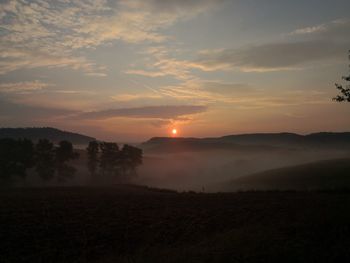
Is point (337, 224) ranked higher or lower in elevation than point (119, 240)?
higher

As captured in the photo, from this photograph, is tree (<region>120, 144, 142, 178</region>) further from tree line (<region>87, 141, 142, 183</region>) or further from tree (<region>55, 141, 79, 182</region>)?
tree (<region>55, 141, 79, 182</region>)

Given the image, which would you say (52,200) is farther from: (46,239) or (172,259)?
(172,259)

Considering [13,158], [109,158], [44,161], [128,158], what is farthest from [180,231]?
[128,158]

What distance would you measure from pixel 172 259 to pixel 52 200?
23.5 meters

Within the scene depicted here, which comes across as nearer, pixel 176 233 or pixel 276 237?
pixel 276 237

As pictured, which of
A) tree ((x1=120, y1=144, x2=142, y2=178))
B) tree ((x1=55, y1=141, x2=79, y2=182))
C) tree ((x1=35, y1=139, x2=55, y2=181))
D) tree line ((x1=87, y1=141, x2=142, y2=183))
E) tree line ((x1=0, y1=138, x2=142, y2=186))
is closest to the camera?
tree line ((x1=0, y1=138, x2=142, y2=186))

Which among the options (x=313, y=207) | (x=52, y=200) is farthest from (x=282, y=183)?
(x=52, y=200)

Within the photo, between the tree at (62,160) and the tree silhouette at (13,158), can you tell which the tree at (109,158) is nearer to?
the tree at (62,160)

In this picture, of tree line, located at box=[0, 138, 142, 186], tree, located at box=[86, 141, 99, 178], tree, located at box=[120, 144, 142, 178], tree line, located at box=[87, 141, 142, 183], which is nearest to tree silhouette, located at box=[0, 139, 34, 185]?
tree line, located at box=[0, 138, 142, 186]

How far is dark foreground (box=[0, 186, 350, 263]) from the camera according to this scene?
13602 mm

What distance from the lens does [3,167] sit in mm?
63719

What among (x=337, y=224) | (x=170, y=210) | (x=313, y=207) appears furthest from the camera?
(x=170, y=210)

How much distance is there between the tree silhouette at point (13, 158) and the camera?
64125mm

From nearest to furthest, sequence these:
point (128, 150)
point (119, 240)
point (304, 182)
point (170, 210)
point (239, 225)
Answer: point (119, 240), point (239, 225), point (170, 210), point (304, 182), point (128, 150)
